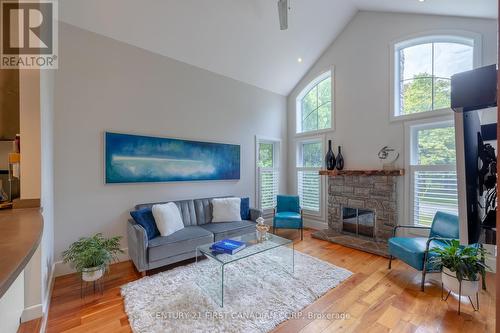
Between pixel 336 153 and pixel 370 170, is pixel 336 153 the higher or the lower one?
the higher one

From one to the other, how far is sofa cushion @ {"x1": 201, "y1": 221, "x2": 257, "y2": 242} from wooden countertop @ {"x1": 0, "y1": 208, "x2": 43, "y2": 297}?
2.36 meters

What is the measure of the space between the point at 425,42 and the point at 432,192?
7.96ft

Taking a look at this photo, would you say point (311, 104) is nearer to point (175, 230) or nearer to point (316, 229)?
point (316, 229)

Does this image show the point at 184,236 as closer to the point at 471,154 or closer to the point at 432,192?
the point at 471,154

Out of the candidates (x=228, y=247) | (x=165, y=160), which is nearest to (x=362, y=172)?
(x=228, y=247)

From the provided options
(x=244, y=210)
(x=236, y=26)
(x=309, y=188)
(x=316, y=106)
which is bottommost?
(x=244, y=210)

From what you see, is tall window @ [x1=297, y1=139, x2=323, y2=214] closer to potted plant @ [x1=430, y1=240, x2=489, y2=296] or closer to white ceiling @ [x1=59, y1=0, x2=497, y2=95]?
white ceiling @ [x1=59, y1=0, x2=497, y2=95]

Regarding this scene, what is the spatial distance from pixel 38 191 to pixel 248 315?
2.14 meters

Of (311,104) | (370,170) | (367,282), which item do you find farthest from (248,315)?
(311,104)

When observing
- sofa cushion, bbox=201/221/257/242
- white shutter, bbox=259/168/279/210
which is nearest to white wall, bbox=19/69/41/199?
sofa cushion, bbox=201/221/257/242

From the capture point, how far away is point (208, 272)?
2.84m

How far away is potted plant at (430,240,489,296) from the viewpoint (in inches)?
82.5

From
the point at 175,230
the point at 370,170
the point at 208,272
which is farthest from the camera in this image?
the point at 370,170

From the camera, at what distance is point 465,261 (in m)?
2.12
